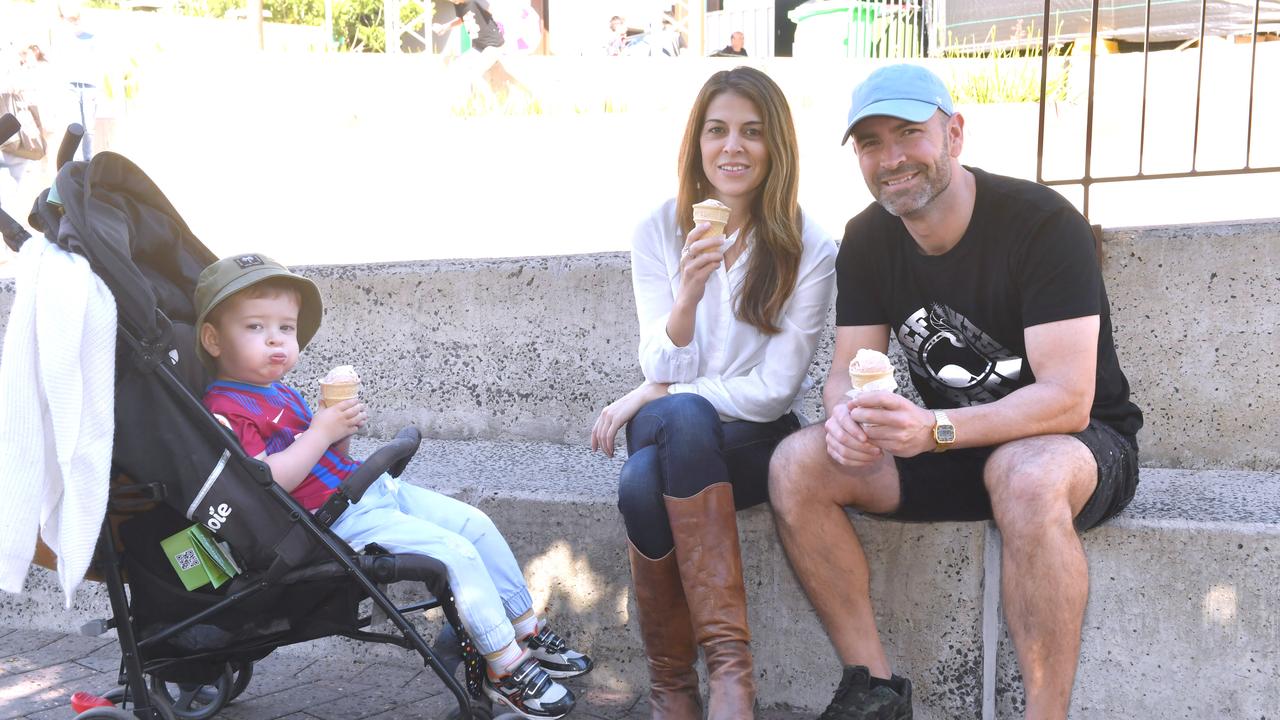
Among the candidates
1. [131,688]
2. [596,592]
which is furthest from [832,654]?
[131,688]

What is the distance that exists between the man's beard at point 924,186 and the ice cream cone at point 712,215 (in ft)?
1.37

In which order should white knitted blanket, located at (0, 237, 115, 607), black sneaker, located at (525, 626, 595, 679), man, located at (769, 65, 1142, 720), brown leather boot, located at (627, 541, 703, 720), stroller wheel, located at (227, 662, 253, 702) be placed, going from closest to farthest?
white knitted blanket, located at (0, 237, 115, 607)
man, located at (769, 65, 1142, 720)
brown leather boot, located at (627, 541, 703, 720)
black sneaker, located at (525, 626, 595, 679)
stroller wheel, located at (227, 662, 253, 702)

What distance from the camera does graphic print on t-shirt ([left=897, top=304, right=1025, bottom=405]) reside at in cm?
293

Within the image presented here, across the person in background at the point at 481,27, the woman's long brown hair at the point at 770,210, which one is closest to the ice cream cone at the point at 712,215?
the woman's long brown hair at the point at 770,210

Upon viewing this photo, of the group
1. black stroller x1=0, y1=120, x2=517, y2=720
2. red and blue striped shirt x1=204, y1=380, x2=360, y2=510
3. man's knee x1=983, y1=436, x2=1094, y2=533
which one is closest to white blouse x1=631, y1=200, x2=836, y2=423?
man's knee x1=983, y1=436, x2=1094, y2=533

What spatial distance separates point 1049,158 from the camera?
765 cm

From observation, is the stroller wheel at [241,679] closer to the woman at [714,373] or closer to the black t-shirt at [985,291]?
the woman at [714,373]

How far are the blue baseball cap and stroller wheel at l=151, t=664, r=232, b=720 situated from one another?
2.23m

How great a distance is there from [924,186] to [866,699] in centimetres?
126

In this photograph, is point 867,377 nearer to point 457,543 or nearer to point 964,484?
point 964,484

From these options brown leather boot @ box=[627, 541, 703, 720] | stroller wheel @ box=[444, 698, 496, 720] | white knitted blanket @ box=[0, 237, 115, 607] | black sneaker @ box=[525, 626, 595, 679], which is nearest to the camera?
white knitted blanket @ box=[0, 237, 115, 607]

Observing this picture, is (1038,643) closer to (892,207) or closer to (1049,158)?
(892,207)

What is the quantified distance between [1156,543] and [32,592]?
3.63 m

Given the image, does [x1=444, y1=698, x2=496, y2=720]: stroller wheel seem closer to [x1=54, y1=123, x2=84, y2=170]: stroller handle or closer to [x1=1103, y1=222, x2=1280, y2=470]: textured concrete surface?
[x1=54, y1=123, x2=84, y2=170]: stroller handle
